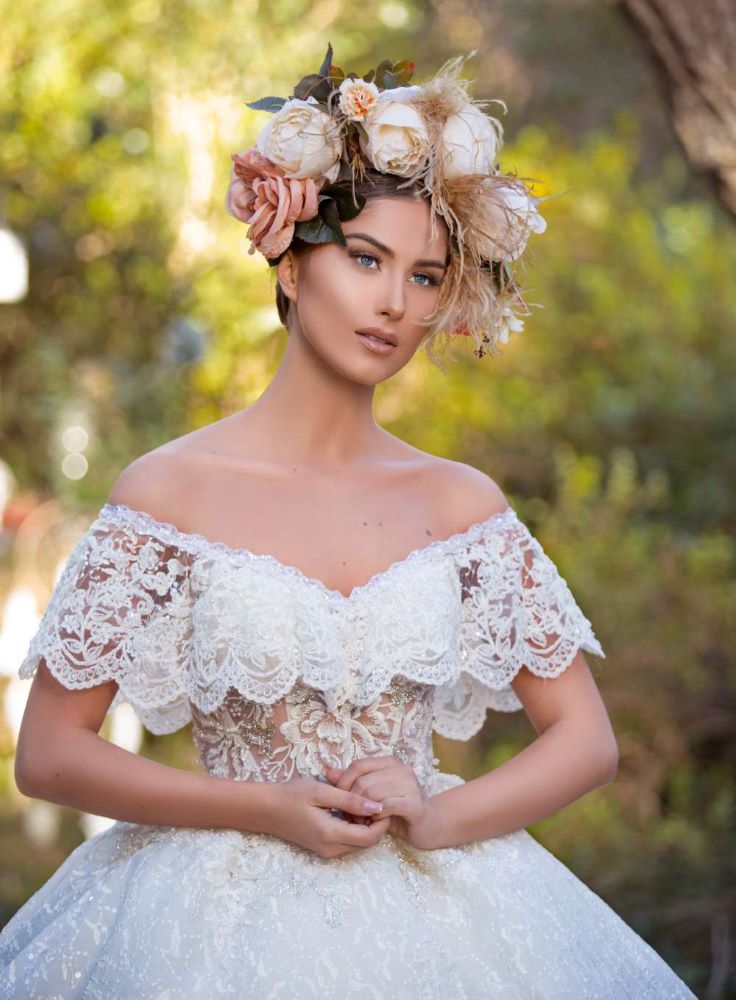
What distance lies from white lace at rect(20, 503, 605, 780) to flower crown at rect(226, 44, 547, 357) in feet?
1.84

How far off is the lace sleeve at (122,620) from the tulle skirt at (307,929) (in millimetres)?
291

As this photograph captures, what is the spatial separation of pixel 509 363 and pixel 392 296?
195 inches

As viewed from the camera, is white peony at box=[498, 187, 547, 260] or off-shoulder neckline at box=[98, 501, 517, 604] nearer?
off-shoulder neckline at box=[98, 501, 517, 604]

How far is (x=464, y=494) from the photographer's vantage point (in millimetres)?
2787

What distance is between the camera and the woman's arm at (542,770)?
2.48 m

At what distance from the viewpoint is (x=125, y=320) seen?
424 inches

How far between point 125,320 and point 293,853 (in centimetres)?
878

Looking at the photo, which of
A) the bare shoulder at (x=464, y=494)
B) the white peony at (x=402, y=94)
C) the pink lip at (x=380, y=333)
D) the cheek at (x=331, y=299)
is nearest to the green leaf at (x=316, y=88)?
the white peony at (x=402, y=94)

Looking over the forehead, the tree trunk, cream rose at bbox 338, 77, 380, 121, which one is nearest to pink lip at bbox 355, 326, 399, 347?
the forehead

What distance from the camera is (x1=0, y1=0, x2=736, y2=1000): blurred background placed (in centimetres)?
551

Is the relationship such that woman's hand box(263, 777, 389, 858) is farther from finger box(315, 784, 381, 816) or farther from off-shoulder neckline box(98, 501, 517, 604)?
off-shoulder neckline box(98, 501, 517, 604)

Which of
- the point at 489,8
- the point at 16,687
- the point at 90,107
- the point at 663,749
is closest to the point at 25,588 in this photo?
the point at 16,687

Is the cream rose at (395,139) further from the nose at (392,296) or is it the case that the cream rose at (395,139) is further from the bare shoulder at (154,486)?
the bare shoulder at (154,486)

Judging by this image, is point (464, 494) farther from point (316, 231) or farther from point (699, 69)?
point (699, 69)
